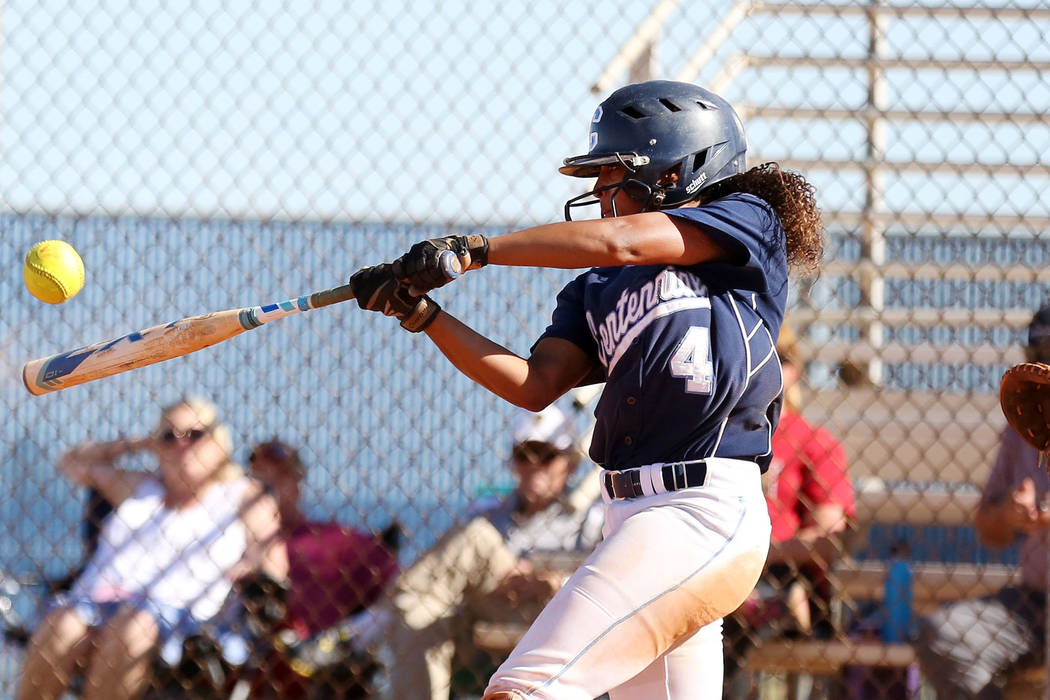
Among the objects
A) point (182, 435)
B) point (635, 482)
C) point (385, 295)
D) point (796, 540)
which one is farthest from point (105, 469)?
point (635, 482)

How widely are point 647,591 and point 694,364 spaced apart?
1.47ft

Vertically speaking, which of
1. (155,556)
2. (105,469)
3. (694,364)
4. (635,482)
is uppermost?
(694,364)

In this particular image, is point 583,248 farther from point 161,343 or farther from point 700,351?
point 161,343

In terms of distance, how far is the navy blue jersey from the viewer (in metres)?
2.36

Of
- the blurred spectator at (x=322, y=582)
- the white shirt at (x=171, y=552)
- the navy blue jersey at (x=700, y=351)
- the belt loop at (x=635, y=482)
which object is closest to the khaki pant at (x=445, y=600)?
the blurred spectator at (x=322, y=582)

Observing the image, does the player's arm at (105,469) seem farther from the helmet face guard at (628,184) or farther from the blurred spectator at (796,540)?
the helmet face guard at (628,184)

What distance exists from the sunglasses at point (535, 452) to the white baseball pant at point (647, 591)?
1.61m

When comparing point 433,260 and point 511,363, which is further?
point 511,363

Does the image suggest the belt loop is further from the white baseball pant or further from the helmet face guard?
the helmet face guard

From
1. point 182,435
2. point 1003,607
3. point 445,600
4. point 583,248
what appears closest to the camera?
point 583,248

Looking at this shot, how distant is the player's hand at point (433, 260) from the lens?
2.36m

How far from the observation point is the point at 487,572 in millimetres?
3979

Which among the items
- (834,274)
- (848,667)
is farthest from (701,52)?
(848,667)

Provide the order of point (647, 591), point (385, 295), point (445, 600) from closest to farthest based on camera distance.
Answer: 1. point (647, 591)
2. point (385, 295)
3. point (445, 600)
